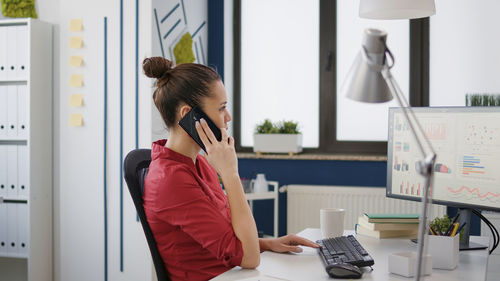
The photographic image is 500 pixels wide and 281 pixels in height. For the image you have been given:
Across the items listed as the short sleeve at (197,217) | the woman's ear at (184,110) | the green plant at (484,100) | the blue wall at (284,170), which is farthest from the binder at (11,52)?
the green plant at (484,100)

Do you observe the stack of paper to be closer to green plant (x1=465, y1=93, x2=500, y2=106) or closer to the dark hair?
the dark hair

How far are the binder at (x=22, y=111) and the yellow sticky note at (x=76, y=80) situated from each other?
26 centimetres

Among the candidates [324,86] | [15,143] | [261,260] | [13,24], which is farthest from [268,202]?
[261,260]

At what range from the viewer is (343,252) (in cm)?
147

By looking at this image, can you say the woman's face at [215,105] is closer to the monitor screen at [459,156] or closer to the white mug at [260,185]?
the monitor screen at [459,156]

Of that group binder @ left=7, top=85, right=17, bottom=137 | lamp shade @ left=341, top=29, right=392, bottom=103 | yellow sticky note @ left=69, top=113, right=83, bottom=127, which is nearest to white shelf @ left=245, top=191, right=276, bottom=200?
yellow sticky note @ left=69, top=113, right=83, bottom=127

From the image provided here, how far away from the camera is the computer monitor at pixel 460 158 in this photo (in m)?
1.63

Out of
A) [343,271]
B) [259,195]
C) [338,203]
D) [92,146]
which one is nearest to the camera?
[343,271]

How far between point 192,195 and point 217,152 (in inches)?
6.4

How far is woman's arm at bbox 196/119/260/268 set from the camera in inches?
54.0

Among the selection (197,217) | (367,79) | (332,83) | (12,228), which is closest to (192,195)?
(197,217)

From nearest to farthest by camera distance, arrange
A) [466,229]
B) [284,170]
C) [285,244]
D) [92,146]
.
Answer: [285,244] → [466,229] → [92,146] → [284,170]

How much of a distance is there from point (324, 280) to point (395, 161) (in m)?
0.77

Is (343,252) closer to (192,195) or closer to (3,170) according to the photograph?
(192,195)
